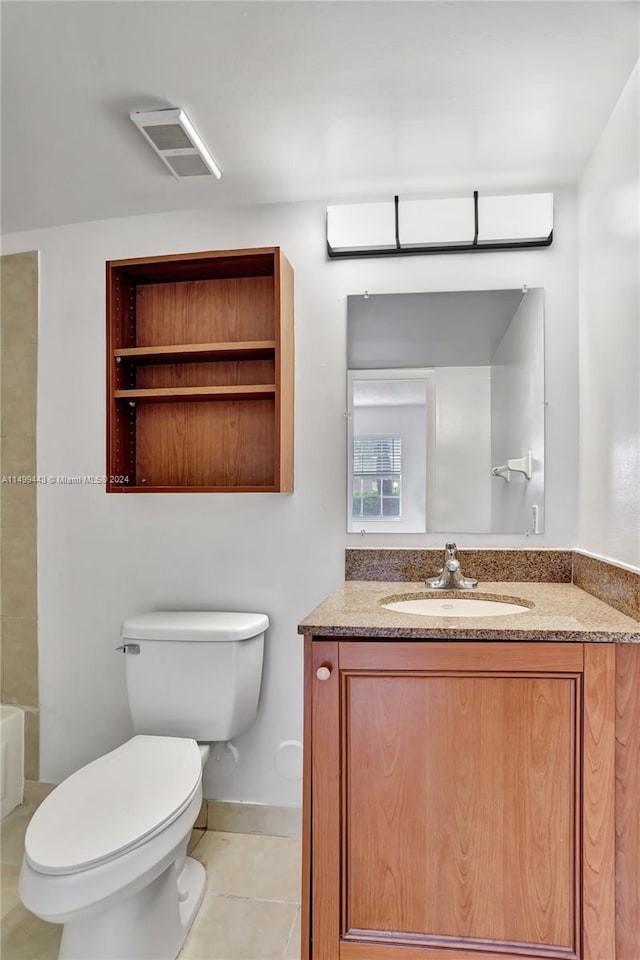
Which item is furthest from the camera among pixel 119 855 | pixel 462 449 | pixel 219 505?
pixel 219 505

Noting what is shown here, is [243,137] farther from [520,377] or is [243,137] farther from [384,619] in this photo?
[384,619]

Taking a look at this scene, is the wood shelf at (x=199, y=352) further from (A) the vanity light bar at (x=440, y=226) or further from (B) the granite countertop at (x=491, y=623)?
(B) the granite countertop at (x=491, y=623)

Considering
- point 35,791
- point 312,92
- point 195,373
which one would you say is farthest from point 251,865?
point 312,92

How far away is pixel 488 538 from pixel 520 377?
54cm

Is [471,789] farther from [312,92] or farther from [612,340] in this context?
[312,92]

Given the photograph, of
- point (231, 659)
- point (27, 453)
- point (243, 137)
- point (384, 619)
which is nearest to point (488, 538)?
point (384, 619)

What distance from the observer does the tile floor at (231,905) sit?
1540mm

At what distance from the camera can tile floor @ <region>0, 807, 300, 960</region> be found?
1540mm

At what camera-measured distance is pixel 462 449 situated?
1.94 m

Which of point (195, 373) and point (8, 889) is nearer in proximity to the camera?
point (8, 889)

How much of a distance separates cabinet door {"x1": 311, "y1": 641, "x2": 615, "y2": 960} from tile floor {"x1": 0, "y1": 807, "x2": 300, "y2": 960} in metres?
0.35

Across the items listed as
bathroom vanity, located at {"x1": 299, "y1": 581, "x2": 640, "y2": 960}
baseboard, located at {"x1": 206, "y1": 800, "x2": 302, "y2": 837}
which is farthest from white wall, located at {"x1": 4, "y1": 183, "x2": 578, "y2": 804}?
bathroom vanity, located at {"x1": 299, "y1": 581, "x2": 640, "y2": 960}

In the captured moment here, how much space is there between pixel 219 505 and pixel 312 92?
1264 mm

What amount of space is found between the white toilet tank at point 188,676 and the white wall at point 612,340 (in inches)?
43.8
